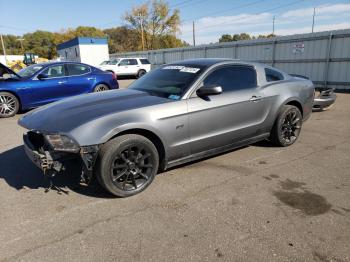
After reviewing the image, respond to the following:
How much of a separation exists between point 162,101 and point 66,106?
1.22 metres

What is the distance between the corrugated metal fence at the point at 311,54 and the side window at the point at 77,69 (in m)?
10.0

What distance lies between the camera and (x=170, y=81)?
170 inches

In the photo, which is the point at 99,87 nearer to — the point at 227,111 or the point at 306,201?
the point at 227,111

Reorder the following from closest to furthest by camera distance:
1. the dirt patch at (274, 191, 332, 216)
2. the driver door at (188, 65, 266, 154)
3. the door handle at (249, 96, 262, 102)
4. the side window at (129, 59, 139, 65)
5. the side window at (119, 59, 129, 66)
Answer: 1. the dirt patch at (274, 191, 332, 216)
2. the driver door at (188, 65, 266, 154)
3. the door handle at (249, 96, 262, 102)
4. the side window at (119, 59, 129, 66)
5. the side window at (129, 59, 139, 65)

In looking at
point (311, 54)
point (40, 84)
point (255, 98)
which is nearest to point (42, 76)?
point (40, 84)

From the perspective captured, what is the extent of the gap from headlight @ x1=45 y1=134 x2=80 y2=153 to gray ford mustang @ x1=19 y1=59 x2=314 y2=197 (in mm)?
10

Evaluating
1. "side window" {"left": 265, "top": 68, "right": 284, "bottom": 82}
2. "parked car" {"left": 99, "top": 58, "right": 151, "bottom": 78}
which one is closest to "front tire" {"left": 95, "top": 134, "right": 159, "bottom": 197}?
"side window" {"left": 265, "top": 68, "right": 284, "bottom": 82}

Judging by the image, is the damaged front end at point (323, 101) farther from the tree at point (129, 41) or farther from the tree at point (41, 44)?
the tree at point (41, 44)

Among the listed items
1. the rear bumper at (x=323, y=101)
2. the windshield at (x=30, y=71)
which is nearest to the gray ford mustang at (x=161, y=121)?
the rear bumper at (x=323, y=101)

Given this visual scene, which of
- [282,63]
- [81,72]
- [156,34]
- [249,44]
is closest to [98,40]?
[249,44]

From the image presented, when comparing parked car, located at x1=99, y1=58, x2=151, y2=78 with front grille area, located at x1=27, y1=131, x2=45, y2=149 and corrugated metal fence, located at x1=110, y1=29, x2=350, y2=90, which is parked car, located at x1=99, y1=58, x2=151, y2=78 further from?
front grille area, located at x1=27, y1=131, x2=45, y2=149

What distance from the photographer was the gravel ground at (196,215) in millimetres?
2555

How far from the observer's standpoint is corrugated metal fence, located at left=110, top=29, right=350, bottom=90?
41.9ft

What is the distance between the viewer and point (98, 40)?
32.1 meters
